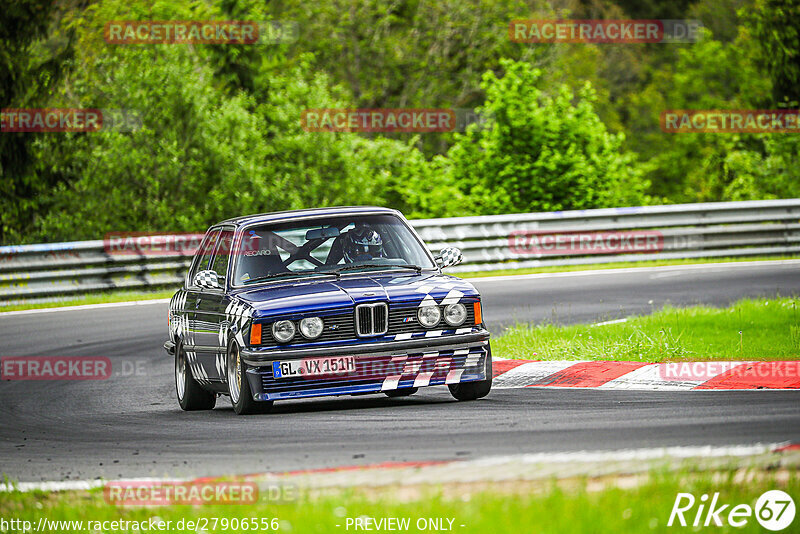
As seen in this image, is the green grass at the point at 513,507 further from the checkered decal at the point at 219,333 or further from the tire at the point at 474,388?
the tire at the point at 474,388

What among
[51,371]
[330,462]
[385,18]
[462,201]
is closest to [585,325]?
[51,371]

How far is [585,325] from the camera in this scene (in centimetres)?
1366

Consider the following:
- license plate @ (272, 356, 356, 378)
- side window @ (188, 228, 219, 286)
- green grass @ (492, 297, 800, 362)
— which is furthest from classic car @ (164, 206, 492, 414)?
green grass @ (492, 297, 800, 362)

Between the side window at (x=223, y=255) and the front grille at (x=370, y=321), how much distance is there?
156 cm

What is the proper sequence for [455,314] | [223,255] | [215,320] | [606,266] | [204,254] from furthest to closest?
1. [606,266]
2. [204,254]
3. [223,255]
4. [215,320]
5. [455,314]

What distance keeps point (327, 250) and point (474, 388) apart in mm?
1635

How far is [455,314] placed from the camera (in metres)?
9.27

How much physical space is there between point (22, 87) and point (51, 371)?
15.2 meters

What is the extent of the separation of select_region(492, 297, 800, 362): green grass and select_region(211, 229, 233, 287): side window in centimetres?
291

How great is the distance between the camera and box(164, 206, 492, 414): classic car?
895 cm

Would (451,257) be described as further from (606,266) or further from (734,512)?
(606,266)

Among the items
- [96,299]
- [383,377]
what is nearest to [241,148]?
[96,299]

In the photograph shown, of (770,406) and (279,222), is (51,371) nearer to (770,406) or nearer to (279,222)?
(279,222)

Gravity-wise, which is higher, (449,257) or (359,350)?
(449,257)
